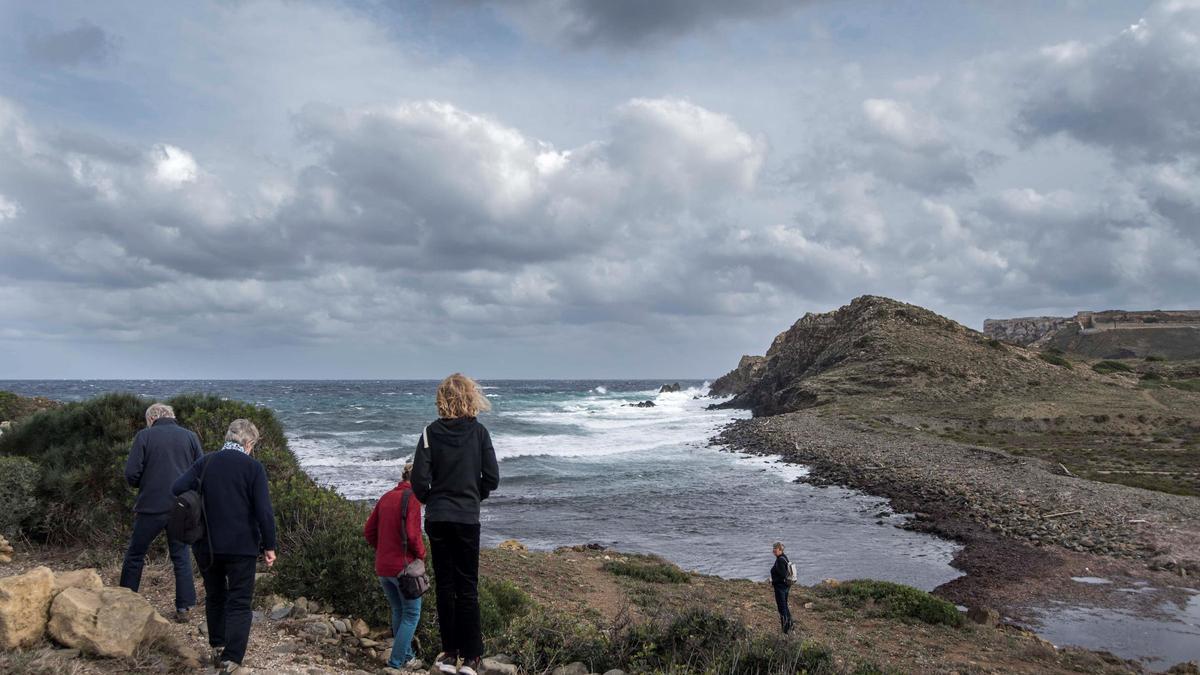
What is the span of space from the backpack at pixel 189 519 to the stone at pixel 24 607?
83cm

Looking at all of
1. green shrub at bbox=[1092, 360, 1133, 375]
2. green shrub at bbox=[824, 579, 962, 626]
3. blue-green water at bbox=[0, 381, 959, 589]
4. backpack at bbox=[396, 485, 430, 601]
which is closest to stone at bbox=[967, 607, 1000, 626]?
green shrub at bbox=[824, 579, 962, 626]

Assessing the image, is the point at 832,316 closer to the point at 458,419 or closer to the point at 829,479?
the point at 829,479

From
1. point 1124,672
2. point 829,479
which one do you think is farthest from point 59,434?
point 829,479

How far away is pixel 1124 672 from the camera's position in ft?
30.9

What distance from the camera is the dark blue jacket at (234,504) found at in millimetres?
4730

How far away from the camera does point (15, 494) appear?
331 inches

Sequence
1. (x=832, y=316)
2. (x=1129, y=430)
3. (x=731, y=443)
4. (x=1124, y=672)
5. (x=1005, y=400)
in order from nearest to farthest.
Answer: (x=1124, y=672) → (x=1129, y=430) → (x=731, y=443) → (x=1005, y=400) → (x=832, y=316)

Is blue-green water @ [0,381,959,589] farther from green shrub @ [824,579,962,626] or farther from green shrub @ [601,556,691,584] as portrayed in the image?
green shrub @ [601,556,691,584]

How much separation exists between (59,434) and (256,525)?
7662mm

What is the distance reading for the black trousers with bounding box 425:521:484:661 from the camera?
472 centimetres

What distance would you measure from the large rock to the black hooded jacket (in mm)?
2031

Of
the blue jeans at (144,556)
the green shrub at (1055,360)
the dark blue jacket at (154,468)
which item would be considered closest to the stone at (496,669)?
the blue jeans at (144,556)

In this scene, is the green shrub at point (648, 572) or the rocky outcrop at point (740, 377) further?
the rocky outcrop at point (740, 377)

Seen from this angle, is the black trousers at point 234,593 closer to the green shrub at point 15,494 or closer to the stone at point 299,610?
the stone at point 299,610
